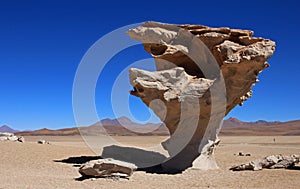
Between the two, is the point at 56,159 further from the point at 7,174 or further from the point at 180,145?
the point at 180,145

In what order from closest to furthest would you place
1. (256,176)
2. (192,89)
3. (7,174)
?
(7,174) → (256,176) → (192,89)

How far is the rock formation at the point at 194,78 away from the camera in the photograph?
15.3 meters

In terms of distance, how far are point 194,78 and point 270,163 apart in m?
5.50

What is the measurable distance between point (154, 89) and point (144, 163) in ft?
13.6

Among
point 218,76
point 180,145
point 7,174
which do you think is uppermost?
point 218,76

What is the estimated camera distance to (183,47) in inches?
654

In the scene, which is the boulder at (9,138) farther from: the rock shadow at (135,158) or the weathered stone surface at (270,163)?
the weathered stone surface at (270,163)

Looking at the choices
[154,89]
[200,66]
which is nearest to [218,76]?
[200,66]

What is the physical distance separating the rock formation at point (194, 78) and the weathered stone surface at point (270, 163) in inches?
59.1

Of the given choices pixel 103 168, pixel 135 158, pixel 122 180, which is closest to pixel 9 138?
pixel 135 158

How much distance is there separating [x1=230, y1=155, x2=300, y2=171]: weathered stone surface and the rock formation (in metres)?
1.50

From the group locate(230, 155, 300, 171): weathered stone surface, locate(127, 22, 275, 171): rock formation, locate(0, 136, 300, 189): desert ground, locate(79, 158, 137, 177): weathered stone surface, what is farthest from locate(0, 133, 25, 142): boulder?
locate(230, 155, 300, 171): weathered stone surface

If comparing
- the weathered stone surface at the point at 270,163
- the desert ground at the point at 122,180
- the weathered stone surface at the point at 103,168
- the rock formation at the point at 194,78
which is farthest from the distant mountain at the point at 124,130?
the weathered stone surface at the point at 103,168

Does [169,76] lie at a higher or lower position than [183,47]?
lower
